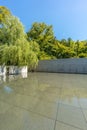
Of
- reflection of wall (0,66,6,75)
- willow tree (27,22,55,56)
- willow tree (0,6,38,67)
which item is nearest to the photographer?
willow tree (0,6,38,67)

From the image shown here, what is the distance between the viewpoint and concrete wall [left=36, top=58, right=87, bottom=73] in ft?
52.1

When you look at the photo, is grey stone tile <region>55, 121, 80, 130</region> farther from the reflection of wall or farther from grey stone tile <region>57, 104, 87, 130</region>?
the reflection of wall

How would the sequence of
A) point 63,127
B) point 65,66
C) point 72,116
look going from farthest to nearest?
point 65,66 → point 72,116 → point 63,127

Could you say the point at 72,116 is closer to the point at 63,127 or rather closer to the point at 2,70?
the point at 63,127

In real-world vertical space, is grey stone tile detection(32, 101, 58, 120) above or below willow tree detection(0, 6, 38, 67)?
below

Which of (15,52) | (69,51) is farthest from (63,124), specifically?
(69,51)

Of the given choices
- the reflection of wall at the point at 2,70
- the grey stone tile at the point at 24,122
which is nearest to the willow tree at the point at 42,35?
the reflection of wall at the point at 2,70

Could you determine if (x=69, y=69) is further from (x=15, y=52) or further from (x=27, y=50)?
(x=15, y=52)

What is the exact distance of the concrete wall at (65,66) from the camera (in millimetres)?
15889

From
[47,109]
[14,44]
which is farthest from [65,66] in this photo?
[47,109]

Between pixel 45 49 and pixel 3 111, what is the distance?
20608 millimetres

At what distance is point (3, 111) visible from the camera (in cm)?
308

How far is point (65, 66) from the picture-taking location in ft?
55.9

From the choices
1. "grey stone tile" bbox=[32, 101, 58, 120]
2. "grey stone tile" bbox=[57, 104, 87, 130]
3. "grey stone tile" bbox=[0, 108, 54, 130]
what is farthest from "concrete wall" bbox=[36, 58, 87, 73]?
"grey stone tile" bbox=[0, 108, 54, 130]
